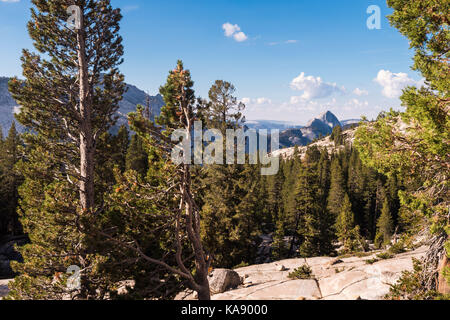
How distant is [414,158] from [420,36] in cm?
358

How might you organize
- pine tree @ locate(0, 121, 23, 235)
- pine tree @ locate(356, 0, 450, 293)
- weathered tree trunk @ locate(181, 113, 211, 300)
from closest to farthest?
pine tree @ locate(356, 0, 450, 293), weathered tree trunk @ locate(181, 113, 211, 300), pine tree @ locate(0, 121, 23, 235)

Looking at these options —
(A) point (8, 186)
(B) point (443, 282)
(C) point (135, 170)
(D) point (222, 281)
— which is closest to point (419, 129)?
(B) point (443, 282)

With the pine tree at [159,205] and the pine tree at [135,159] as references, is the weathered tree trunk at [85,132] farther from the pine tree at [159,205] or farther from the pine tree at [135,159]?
the pine tree at [135,159]

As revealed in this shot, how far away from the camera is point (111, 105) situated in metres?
11.6

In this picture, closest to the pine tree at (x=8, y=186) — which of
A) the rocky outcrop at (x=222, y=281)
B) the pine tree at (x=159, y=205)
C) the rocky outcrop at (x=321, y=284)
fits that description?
the rocky outcrop at (x=222, y=281)

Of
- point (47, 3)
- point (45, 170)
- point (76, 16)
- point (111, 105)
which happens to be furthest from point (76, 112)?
point (47, 3)

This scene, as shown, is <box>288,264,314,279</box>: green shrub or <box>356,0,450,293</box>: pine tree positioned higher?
<box>356,0,450,293</box>: pine tree

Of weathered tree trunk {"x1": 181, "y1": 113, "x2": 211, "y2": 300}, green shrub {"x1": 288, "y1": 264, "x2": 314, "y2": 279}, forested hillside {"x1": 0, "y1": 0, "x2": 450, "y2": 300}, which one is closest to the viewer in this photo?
forested hillside {"x1": 0, "y1": 0, "x2": 450, "y2": 300}

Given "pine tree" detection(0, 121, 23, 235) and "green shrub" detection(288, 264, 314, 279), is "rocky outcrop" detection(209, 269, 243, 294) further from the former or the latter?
"pine tree" detection(0, 121, 23, 235)

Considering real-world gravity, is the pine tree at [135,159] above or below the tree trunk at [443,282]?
above

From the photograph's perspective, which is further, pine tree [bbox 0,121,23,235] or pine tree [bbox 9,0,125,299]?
pine tree [bbox 0,121,23,235]

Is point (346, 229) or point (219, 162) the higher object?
point (219, 162)

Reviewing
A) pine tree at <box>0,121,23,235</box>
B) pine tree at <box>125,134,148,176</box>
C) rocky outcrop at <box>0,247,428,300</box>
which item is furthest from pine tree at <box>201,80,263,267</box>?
pine tree at <box>0,121,23,235</box>
